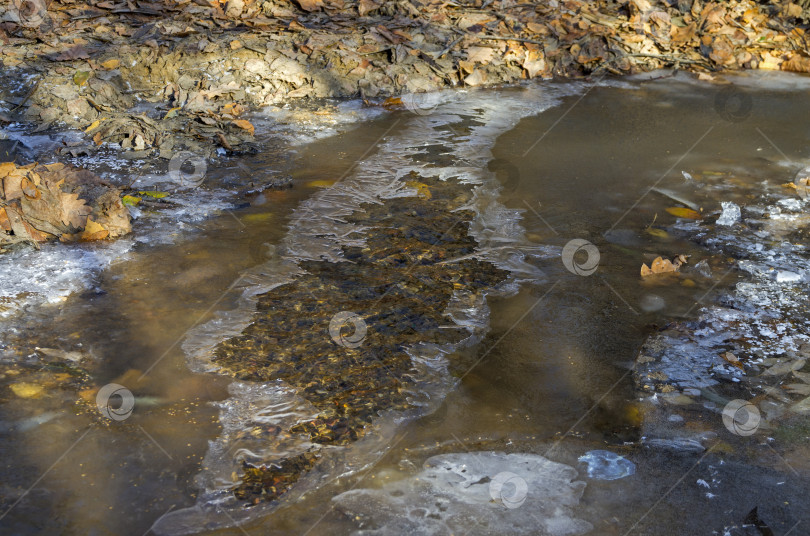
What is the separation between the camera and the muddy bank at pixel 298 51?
7234 millimetres

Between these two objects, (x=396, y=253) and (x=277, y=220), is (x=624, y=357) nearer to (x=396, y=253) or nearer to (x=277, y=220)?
(x=396, y=253)

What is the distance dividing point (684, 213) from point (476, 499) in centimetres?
354

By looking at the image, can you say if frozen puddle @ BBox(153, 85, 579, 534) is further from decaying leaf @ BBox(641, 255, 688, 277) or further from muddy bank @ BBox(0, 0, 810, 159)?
muddy bank @ BBox(0, 0, 810, 159)

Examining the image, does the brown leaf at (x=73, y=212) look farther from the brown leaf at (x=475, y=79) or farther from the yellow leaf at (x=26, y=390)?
the brown leaf at (x=475, y=79)

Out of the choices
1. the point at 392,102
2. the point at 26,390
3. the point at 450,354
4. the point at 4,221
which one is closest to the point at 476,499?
the point at 450,354

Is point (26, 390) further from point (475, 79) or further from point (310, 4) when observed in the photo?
point (310, 4)

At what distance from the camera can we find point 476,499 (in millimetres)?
2895

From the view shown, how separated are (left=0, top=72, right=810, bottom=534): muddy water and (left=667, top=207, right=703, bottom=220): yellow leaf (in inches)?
3.1

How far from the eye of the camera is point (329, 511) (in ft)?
9.28

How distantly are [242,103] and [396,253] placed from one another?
3891mm

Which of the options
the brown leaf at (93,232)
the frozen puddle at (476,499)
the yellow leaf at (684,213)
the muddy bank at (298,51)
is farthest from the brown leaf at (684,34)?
the frozen puddle at (476,499)

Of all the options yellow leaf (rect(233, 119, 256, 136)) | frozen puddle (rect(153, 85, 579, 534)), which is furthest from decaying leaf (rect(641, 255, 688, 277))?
yellow leaf (rect(233, 119, 256, 136))

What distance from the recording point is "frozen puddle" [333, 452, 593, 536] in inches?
109

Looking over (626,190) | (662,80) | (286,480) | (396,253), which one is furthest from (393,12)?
(286,480)
